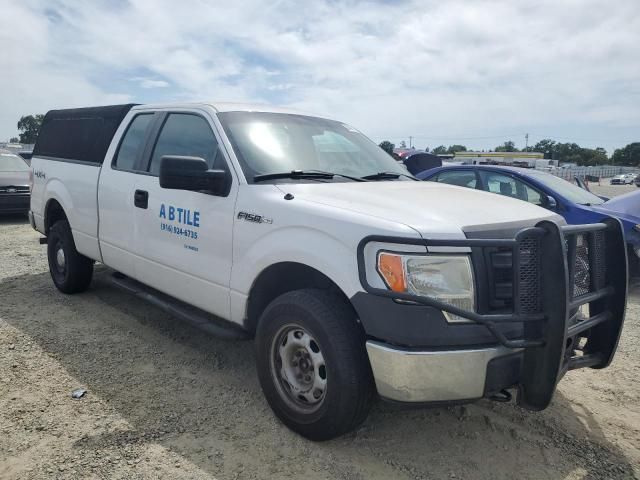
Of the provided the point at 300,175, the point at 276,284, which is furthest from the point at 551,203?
the point at 276,284

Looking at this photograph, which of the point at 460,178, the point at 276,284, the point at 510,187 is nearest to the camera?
the point at 276,284

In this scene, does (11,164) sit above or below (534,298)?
above

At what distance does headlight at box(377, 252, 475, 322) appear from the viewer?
8.23 ft

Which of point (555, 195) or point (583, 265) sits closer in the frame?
point (583, 265)

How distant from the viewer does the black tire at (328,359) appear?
8.88 ft

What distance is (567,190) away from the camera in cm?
772

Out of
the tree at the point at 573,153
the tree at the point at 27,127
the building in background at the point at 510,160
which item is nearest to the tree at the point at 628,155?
the tree at the point at 573,153

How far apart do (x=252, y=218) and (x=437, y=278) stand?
125 centimetres

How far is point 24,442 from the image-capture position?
117 inches

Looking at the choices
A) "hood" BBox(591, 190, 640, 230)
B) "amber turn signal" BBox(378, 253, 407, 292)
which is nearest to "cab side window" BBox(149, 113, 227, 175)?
"amber turn signal" BBox(378, 253, 407, 292)

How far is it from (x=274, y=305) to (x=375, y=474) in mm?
1044

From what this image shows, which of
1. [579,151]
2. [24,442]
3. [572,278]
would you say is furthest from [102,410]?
[579,151]

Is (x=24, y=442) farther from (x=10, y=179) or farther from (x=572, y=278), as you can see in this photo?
(x=10, y=179)

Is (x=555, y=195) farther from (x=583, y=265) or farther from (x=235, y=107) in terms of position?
(x=235, y=107)
